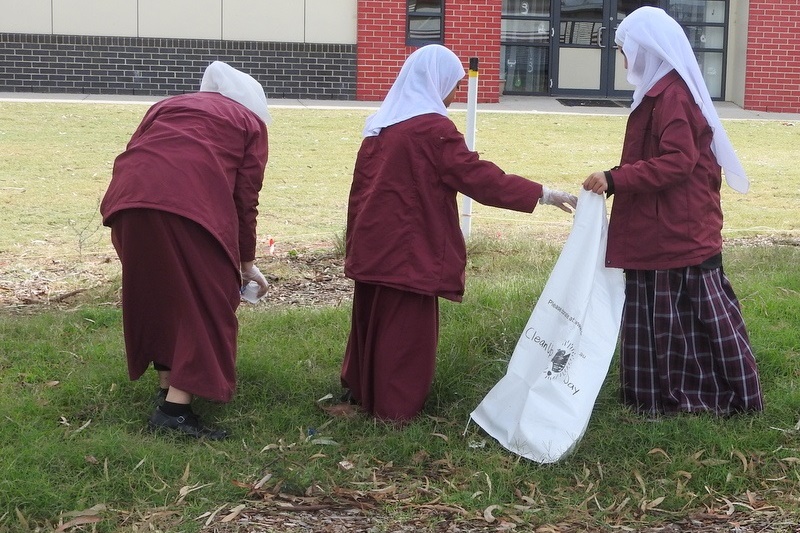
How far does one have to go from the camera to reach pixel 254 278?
4.70m

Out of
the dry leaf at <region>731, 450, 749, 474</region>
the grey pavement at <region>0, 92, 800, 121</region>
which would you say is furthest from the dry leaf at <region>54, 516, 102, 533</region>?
the grey pavement at <region>0, 92, 800, 121</region>

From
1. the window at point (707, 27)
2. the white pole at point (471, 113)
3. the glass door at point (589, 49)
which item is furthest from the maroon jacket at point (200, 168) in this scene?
the window at point (707, 27)

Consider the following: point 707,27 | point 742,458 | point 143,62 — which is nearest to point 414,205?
point 742,458

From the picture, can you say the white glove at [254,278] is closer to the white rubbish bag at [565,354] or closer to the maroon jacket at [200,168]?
the maroon jacket at [200,168]

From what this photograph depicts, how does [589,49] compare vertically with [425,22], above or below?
below

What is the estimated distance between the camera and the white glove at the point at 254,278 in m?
4.66

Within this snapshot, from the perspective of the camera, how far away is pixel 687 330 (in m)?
4.45

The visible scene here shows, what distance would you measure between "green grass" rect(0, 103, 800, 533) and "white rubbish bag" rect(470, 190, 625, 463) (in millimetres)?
118

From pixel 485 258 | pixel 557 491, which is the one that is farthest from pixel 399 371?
pixel 485 258

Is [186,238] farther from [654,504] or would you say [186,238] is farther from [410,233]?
[654,504]

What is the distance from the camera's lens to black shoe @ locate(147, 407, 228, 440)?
440cm

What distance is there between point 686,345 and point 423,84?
1544mm

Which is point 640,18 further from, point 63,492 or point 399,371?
point 63,492

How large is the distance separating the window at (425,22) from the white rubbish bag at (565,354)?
1389 centimetres
